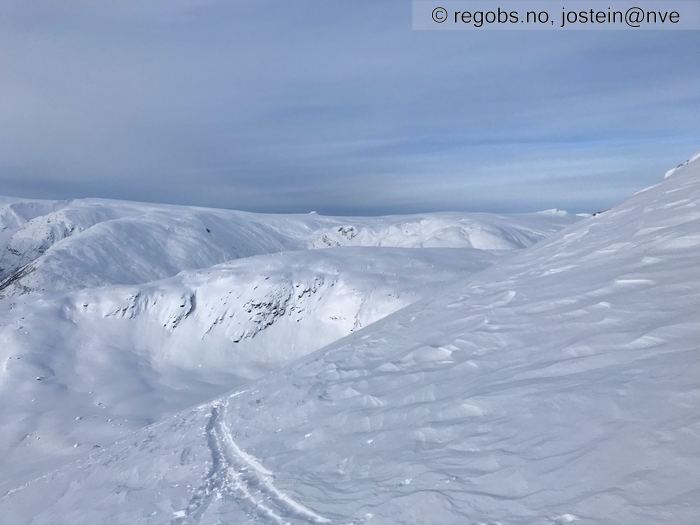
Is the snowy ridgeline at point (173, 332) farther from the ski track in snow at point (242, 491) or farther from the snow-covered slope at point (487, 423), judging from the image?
the ski track in snow at point (242, 491)

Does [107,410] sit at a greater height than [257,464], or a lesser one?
lesser

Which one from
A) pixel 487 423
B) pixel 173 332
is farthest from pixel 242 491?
pixel 173 332

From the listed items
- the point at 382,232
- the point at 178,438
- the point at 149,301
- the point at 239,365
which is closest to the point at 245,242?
the point at 382,232

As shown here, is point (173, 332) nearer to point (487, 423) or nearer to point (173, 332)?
point (173, 332)

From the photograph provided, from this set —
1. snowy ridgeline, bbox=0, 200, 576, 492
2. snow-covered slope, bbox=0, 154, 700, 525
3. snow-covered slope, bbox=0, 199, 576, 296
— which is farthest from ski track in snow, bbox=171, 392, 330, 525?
snow-covered slope, bbox=0, 199, 576, 296

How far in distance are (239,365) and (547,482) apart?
3768 cm

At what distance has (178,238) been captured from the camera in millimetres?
141000

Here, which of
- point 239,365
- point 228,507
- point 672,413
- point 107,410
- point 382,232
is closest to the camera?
point 672,413

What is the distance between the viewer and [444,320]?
38.3ft

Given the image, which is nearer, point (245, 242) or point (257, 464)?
point (257, 464)

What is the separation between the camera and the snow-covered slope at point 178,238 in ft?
337

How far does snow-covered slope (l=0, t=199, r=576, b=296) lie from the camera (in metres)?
103

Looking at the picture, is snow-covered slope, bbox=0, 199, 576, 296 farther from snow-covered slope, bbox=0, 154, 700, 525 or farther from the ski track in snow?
the ski track in snow

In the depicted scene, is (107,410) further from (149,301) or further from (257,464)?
(257,464)
